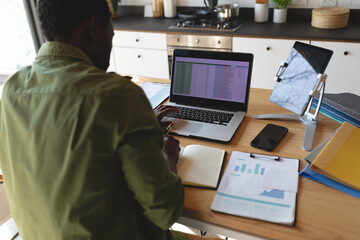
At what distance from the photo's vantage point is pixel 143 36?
3385 millimetres

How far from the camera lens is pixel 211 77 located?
1555mm

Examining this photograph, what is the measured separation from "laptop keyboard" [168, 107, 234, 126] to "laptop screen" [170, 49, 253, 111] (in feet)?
0.19

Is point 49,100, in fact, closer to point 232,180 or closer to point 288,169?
point 232,180

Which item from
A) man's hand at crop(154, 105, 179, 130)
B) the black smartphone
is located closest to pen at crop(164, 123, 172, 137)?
man's hand at crop(154, 105, 179, 130)

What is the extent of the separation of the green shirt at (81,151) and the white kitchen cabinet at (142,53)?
249cm

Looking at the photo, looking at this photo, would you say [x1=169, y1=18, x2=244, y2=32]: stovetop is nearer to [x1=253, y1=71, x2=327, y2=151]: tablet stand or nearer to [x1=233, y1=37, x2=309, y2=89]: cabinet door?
[x1=233, y1=37, x2=309, y2=89]: cabinet door

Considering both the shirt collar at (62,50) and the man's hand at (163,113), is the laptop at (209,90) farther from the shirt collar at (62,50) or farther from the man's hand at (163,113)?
the shirt collar at (62,50)

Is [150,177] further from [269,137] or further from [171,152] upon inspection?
[269,137]

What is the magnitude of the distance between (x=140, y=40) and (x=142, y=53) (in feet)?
0.46

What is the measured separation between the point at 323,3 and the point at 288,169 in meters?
2.47

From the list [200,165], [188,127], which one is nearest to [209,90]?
[188,127]

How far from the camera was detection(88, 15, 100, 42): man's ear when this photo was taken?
0.92 metres

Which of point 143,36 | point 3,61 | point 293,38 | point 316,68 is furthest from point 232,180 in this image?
point 3,61

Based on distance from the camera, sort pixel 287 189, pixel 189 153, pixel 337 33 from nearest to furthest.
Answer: pixel 287 189 < pixel 189 153 < pixel 337 33
